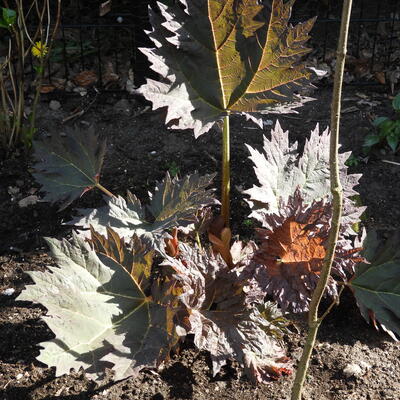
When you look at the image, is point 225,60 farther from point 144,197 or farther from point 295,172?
point 144,197

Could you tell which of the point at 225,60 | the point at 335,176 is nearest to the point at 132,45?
the point at 225,60

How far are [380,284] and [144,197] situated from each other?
1.21 m

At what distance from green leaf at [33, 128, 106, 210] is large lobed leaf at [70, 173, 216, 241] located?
222 mm

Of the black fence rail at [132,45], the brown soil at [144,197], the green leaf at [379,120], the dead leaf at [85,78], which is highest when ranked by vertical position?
the black fence rail at [132,45]

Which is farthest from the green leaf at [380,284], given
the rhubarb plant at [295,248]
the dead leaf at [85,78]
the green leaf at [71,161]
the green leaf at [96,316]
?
the dead leaf at [85,78]

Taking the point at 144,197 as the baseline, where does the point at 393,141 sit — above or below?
above

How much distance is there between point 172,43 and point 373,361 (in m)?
1.27

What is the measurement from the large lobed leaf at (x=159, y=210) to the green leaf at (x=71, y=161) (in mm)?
222

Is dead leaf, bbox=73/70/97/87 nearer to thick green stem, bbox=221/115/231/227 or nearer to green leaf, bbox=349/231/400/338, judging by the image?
thick green stem, bbox=221/115/231/227

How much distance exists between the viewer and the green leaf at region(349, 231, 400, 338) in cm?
215

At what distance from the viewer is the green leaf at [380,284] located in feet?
7.07

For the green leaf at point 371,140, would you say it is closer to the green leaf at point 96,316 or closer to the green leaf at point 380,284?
the green leaf at point 380,284

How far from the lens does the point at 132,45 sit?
392 centimetres

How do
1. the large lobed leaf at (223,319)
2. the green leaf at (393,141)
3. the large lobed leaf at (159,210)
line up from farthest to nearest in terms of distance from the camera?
the green leaf at (393,141), the large lobed leaf at (159,210), the large lobed leaf at (223,319)
